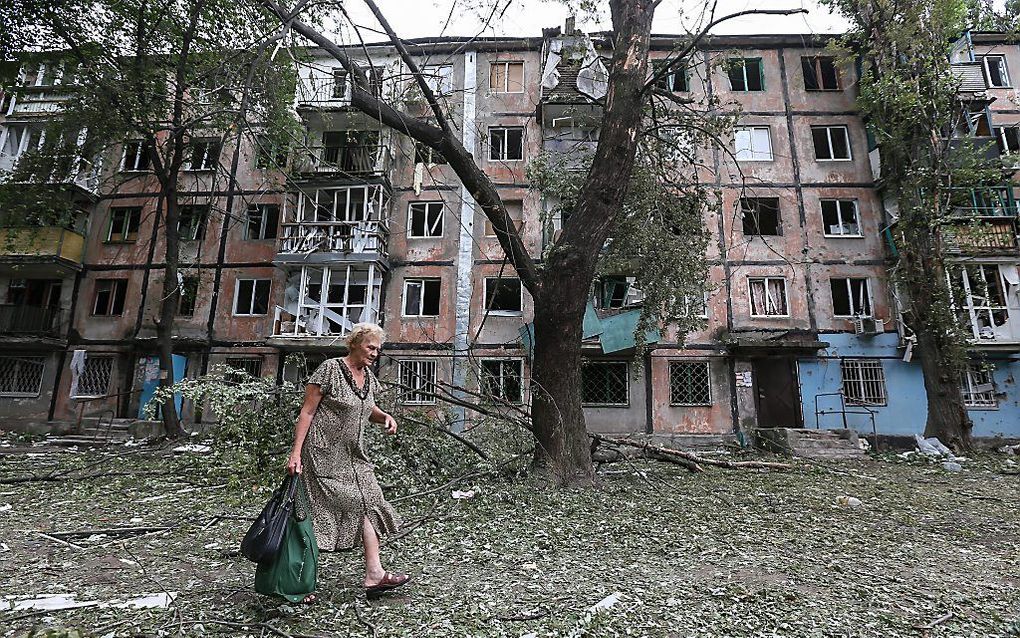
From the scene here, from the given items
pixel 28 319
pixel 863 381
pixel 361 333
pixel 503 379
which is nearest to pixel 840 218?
pixel 863 381

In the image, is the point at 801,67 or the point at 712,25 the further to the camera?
the point at 801,67

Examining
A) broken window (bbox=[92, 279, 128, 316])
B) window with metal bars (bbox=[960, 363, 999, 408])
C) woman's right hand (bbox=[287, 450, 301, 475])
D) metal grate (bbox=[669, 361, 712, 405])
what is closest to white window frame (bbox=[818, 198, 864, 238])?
window with metal bars (bbox=[960, 363, 999, 408])

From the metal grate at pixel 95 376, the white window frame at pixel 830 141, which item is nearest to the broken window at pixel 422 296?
the metal grate at pixel 95 376

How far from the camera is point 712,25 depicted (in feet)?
20.5

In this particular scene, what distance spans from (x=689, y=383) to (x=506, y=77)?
1329 centimetres

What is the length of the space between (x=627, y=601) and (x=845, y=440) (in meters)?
13.0

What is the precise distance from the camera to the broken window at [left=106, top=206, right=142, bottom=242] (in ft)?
68.1

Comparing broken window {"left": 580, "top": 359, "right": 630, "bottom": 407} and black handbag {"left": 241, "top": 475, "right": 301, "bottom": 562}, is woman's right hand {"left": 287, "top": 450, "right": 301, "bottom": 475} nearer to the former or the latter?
black handbag {"left": 241, "top": 475, "right": 301, "bottom": 562}

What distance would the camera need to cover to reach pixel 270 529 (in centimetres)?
296

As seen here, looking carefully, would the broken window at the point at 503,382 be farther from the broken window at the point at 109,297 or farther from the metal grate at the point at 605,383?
the broken window at the point at 109,297

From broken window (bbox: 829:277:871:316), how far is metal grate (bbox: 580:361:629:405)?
24.6ft

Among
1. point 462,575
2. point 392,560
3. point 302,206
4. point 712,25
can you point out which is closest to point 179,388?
point 392,560

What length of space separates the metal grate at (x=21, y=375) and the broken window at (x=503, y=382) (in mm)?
16275

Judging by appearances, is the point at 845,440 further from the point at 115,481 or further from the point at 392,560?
the point at 115,481
